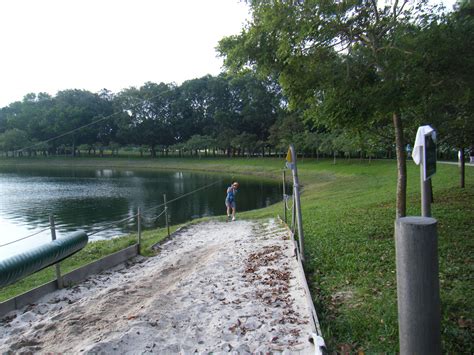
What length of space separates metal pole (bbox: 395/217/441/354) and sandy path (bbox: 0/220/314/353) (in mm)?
1173

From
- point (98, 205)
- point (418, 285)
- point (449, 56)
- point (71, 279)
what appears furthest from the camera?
point (98, 205)

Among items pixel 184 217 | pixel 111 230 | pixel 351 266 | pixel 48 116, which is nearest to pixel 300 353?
pixel 351 266

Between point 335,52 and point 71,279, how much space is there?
6.69 meters

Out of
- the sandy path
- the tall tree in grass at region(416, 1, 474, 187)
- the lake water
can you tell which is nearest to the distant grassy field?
the sandy path

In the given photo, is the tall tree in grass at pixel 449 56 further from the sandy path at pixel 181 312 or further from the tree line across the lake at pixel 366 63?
the sandy path at pixel 181 312

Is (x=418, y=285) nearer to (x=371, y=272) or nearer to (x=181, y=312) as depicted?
(x=181, y=312)

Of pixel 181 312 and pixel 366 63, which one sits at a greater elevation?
pixel 366 63

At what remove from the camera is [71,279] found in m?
7.28

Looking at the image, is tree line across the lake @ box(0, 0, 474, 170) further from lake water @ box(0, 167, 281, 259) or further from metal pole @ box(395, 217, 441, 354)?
lake water @ box(0, 167, 281, 259)

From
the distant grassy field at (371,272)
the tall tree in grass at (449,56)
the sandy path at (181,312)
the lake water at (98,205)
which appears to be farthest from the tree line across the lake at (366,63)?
the lake water at (98,205)

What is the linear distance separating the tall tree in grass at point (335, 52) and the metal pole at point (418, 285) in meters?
4.03

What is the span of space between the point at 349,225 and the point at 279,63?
4.77 meters

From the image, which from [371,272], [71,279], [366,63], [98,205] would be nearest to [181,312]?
[371,272]

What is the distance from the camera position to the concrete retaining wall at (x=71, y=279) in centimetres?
577
